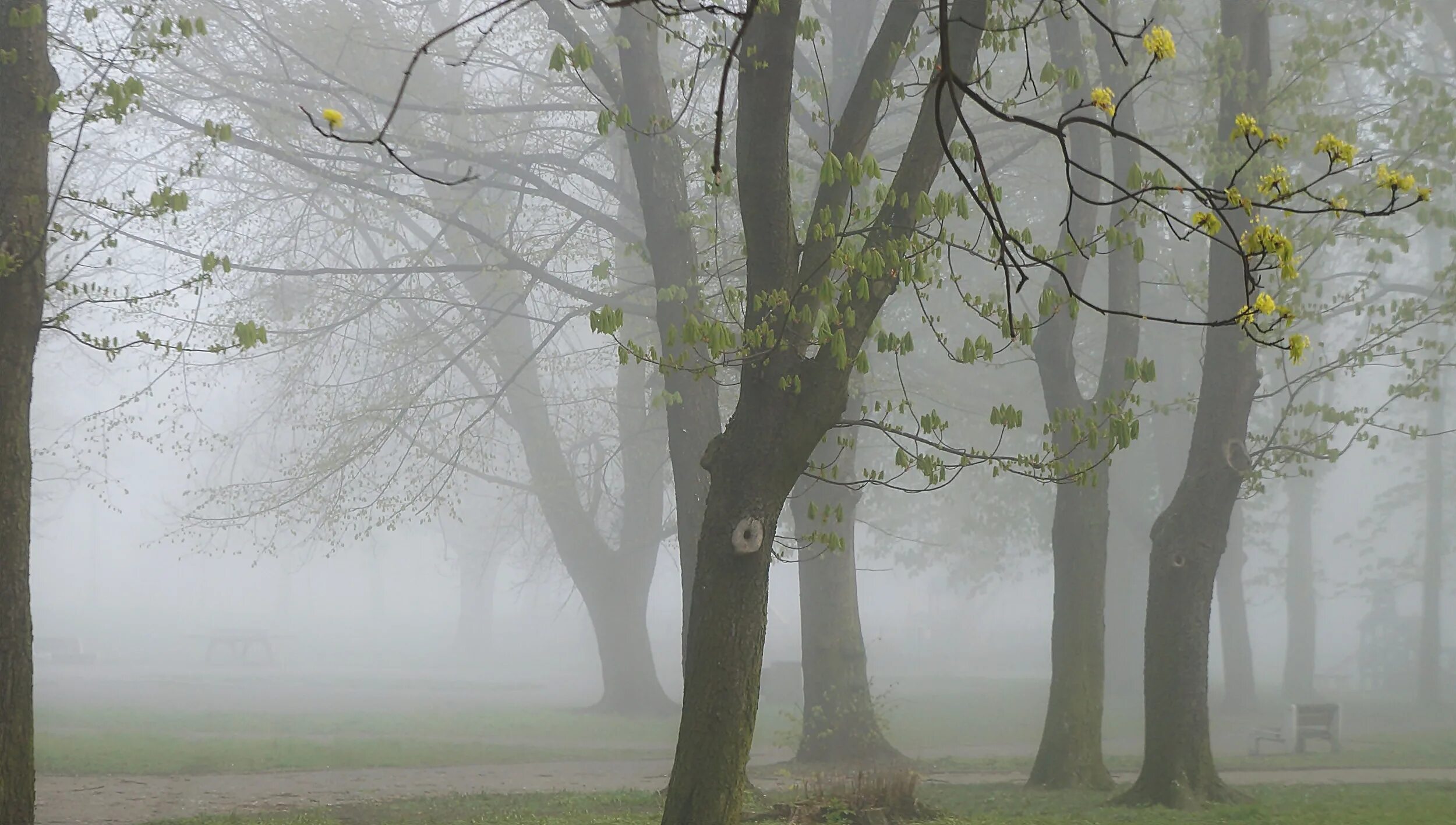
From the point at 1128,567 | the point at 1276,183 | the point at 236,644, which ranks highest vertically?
the point at 1276,183

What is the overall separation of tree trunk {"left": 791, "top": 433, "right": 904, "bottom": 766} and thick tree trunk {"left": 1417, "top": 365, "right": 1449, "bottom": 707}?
48.3 feet

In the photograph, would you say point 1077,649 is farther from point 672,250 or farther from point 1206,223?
point 1206,223

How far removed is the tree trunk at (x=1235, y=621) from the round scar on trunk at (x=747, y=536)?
789 inches

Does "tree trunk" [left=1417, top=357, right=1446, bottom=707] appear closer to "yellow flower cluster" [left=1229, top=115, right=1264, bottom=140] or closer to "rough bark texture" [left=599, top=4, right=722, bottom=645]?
"rough bark texture" [left=599, top=4, right=722, bottom=645]

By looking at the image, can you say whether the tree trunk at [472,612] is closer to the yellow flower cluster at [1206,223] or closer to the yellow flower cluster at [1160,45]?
the yellow flower cluster at [1206,223]

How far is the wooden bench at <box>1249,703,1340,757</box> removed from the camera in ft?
57.0

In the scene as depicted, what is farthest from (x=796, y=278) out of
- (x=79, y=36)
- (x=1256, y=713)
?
(x=1256, y=713)

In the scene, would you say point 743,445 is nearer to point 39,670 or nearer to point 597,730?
point 597,730

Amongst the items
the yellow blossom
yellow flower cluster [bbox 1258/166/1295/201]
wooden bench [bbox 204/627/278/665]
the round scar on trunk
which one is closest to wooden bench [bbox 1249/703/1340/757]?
the round scar on trunk

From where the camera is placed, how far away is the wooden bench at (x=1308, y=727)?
57.0 feet

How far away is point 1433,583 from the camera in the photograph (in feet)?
84.5

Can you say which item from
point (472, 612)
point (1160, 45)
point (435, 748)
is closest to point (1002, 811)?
point (1160, 45)

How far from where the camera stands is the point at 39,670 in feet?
99.7

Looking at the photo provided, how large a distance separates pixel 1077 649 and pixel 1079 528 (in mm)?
1247
